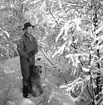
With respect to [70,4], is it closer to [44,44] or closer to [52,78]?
[44,44]

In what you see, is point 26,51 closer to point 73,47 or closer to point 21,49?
point 21,49

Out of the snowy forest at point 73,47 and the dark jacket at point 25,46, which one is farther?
the dark jacket at point 25,46

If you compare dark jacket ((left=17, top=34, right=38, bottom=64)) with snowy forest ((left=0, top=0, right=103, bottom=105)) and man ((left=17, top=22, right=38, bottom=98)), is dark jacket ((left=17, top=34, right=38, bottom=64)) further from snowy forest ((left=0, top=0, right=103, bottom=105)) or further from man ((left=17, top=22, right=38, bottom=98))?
snowy forest ((left=0, top=0, right=103, bottom=105))

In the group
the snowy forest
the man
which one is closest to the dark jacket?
the man

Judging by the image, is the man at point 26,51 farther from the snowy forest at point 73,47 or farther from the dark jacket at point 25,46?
the snowy forest at point 73,47

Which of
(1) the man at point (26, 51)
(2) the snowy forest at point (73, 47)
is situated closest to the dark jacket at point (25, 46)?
(1) the man at point (26, 51)

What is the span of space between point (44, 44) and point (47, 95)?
10.3ft

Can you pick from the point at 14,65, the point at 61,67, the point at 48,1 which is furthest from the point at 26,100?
the point at 14,65

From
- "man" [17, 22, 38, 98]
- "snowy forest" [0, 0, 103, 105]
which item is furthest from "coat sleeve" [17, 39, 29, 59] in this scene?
"snowy forest" [0, 0, 103, 105]

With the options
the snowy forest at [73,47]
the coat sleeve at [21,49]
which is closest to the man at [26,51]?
the coat sleeve at [21,49]

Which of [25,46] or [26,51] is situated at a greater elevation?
[25,46]

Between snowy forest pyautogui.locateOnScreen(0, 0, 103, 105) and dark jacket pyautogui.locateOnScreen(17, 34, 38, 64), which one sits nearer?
snowy forest pyautogui.locateOnScreen(0, 0, 103, 105)

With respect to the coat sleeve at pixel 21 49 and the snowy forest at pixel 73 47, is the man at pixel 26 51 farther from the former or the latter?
the snowy forest at pixel 73 47

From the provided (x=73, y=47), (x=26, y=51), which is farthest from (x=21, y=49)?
(x=73, y=47)
